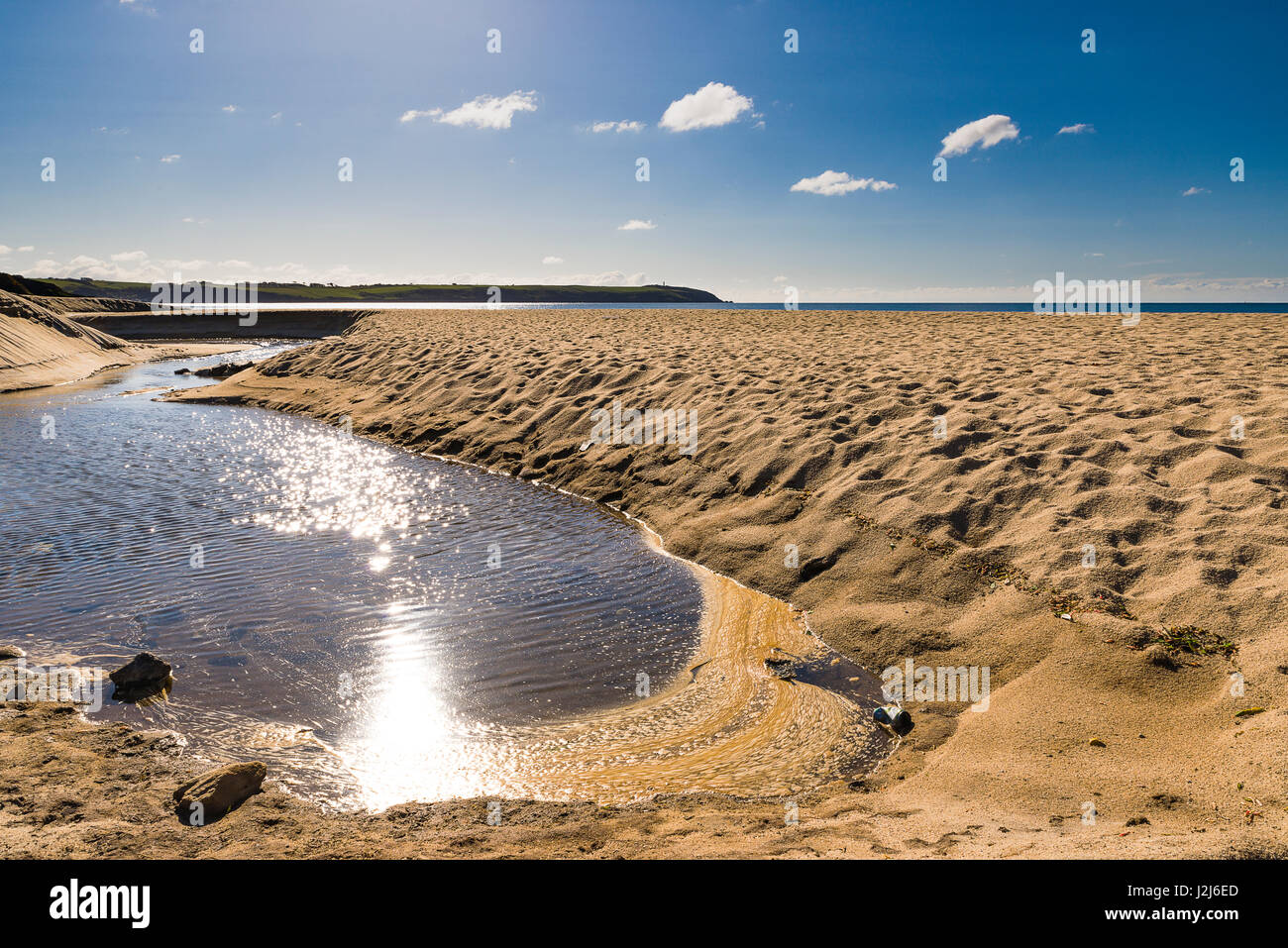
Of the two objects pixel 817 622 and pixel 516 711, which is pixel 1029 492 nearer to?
pixel 817 622

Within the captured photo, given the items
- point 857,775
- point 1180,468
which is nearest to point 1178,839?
point 857,775

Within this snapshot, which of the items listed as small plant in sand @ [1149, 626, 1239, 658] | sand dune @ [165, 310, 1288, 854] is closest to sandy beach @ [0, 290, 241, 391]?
sand dune @ [165, 310, 1288, 854]

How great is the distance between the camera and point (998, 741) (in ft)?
15.2

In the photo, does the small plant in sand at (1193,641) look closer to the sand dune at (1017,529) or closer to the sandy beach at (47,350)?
the sand dune at (1017,529)

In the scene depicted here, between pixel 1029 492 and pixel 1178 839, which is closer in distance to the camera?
pixel 1178 839

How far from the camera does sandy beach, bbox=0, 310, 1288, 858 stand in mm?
3674

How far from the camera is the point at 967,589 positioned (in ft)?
21.2

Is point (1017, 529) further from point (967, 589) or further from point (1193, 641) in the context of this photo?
point (1193, 641)

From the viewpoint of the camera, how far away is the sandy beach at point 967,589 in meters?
3.67

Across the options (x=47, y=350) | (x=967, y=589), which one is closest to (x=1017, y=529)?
(x=967, y=589)

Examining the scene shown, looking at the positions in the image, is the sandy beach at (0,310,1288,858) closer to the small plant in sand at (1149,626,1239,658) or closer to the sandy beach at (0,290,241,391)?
the small plant in sand at (1149,626,1239,658)

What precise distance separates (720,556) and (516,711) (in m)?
3.65

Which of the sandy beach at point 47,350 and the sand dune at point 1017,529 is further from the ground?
the sandy beach at point 47,350

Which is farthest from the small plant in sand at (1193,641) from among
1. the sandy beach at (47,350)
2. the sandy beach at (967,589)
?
the sandy beach at (47,350)
